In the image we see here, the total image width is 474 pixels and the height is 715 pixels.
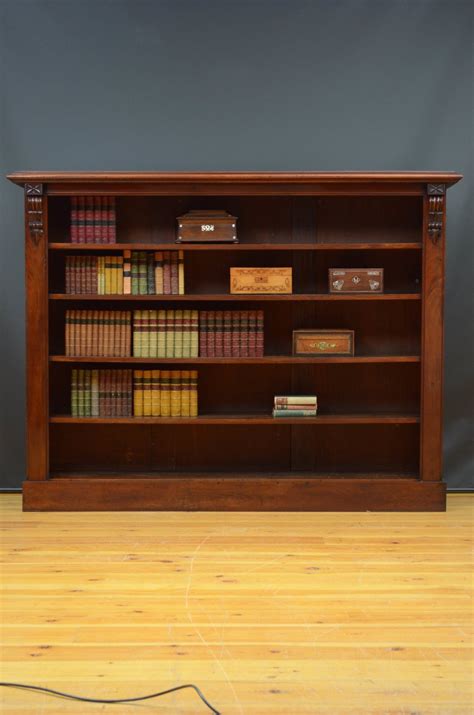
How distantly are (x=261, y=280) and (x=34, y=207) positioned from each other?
124 centimetres

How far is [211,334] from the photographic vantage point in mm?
4617

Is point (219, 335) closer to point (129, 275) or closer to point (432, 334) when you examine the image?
point (129, 275)

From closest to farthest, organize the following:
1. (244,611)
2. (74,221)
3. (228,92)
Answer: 1. (244,611)
2. (74,221)
3. (228,92)

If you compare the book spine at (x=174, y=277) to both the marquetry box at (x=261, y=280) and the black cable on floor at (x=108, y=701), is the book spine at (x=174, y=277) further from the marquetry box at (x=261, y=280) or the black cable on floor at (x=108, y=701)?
the black cable on floor at (x=108, y=701)

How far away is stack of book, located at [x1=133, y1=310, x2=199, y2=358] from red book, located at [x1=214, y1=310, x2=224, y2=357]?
10cm

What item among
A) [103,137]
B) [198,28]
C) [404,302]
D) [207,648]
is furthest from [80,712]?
[198,28]

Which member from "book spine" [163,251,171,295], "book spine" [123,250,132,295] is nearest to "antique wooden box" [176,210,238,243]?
"book spine" [163,251,171,295]

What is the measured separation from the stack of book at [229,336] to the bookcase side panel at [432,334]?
880 mm

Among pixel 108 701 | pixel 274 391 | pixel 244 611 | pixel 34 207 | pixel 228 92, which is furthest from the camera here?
pixel 228 92

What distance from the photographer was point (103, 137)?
502 centimetres

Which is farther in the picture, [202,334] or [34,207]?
[202,334]

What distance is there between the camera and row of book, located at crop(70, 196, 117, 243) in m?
4.56

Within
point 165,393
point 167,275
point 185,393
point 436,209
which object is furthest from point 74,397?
point 436,209

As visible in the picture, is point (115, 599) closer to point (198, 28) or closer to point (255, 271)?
point (255, 271)
